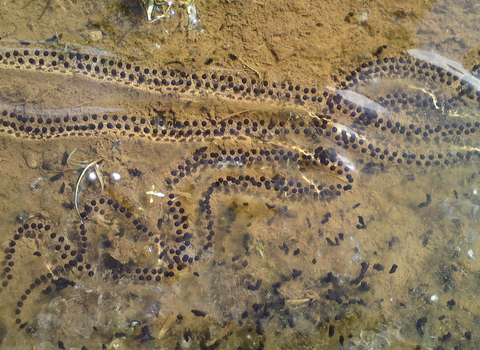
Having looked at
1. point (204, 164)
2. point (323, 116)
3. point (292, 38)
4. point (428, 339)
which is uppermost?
point (292, 38)

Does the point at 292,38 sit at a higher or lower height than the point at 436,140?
higher

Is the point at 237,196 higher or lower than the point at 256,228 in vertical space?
higher

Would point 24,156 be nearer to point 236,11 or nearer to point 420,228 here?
point 236,11

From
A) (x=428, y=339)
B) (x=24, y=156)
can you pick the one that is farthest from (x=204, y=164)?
(x=428, y=339)
